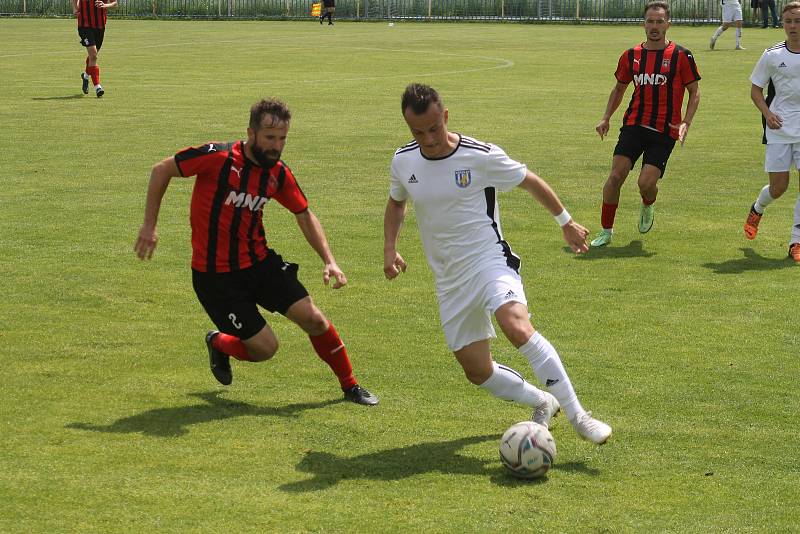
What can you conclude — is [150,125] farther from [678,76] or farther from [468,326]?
[468,326]

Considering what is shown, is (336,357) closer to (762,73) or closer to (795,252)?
(795,252)

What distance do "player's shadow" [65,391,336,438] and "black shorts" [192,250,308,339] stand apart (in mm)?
475

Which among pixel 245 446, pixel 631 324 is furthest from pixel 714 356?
pixel 245 446

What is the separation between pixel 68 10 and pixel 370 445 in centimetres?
6189

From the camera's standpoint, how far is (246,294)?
7.85 meters

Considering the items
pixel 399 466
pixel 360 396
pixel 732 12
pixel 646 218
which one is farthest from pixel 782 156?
pixel 732 12

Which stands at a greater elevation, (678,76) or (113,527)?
(678,76)

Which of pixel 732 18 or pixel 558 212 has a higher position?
pixel 732 18

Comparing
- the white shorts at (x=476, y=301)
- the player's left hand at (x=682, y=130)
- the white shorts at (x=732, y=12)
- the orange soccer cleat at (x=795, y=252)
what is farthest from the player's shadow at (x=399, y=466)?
the white shorts at (x=732, y=12)

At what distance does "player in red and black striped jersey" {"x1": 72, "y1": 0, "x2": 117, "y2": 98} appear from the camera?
2505cm

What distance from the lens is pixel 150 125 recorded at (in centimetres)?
2116

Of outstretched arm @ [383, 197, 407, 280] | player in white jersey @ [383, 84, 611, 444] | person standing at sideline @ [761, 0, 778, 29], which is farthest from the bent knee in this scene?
person standing at sideline @ [761, 0, 778, 29]

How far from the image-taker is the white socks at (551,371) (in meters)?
6.67

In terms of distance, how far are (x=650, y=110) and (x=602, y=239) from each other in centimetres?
148
